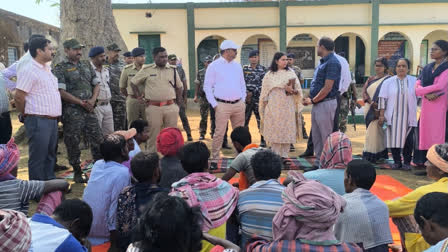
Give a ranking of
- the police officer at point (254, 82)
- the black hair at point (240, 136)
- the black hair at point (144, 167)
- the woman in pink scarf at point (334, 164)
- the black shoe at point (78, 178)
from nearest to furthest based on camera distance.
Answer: the black hair at point (144, 167)
the woman in pink scarf at point (334, 164)
the black hair at point (240, 136)
the black shoe at point (78, 178)
the police officer at point (254, 82)

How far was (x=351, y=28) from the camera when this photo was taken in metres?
16.5

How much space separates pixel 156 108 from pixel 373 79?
3.55 meters

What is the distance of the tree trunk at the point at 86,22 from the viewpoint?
8.09 meters

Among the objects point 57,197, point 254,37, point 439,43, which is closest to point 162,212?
point 57,197

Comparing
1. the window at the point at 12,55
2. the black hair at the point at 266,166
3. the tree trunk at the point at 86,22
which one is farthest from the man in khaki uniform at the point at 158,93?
the window at the point at 12,55

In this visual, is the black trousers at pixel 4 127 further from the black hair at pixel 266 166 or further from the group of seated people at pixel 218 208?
the black hair at pixel 266 166

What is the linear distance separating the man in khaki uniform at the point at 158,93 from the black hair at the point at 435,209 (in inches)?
174

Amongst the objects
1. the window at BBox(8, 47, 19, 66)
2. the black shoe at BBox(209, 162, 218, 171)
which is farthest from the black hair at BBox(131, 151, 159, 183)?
the window at BBox(8, 47, 19, 66)

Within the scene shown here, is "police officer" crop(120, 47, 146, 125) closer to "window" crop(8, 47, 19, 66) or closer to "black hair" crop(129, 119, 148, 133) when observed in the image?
"black hair" crop(129, 119, 148, 133)

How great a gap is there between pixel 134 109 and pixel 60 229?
5249mm

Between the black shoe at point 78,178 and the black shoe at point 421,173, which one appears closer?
the black shoe at point 78,178

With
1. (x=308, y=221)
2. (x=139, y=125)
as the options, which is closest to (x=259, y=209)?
(x=308, y=221)

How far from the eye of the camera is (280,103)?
5.83 metres

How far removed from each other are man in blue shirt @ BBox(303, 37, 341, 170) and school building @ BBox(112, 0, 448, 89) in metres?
11.2
